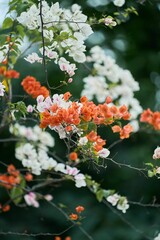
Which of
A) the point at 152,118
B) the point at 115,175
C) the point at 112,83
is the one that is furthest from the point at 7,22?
the point at 115,175

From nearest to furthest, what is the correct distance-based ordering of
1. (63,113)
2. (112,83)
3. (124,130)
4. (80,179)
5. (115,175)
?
(63,113)
(80,179)
(124,130)
(112,83)
(115,175)

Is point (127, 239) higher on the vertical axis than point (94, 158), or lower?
lower

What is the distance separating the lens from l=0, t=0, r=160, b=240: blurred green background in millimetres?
3949

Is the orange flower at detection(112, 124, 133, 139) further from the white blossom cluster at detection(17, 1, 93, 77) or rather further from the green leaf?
the green leaf

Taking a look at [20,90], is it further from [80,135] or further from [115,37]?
[80,135]

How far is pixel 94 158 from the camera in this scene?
1.78 metres

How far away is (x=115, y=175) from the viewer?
13.5 feet

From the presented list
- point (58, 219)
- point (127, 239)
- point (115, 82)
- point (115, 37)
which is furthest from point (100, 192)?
point (115, 37)

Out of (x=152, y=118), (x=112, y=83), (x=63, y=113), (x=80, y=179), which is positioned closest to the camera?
(x=63, y=113)

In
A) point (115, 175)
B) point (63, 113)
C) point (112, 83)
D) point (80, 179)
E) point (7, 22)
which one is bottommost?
point (115, 175)

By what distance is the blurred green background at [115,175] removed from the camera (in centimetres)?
395

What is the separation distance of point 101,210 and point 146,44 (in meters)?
1.55

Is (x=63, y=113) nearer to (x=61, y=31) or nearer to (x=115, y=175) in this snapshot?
(x=61, y=31)

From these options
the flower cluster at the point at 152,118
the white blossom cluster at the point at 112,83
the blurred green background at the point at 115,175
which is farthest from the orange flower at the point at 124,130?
the blurred green background at the point at 115,175
